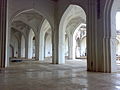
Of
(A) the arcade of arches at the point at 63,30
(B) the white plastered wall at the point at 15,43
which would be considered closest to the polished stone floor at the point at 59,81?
(A) the arcade of arches at the point at 63,30

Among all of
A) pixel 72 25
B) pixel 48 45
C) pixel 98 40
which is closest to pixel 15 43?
pixel 48 45

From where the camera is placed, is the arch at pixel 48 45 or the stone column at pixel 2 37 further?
the arch at pixel 48 45

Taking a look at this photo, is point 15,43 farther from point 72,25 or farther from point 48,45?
point 72,25

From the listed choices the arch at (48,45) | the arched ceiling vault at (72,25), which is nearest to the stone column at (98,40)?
the arched ceiling vault at (72,25)

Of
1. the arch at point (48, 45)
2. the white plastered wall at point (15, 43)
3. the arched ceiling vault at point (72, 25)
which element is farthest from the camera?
the arch at point (48, 45)

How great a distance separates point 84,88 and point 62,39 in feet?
32.6

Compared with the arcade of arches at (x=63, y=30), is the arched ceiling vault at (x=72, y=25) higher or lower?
higher

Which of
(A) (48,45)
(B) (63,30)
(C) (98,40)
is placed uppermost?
(B) (63,30)

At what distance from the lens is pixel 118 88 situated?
3980mm

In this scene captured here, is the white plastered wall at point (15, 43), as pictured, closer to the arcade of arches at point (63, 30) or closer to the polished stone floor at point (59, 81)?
the arcade of arches at point (63, 30)

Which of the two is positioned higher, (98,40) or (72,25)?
(72,25)

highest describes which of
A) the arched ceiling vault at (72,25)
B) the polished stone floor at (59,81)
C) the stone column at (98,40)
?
the arched ceiling vault at (72,25)

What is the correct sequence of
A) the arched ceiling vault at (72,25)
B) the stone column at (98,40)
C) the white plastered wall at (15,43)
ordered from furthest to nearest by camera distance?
the white plastered wall at (15,43)
the arched ceiling vault at (72,25)
the stone column at (98,40)

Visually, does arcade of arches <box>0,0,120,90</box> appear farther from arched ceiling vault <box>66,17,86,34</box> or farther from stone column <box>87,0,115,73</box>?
Answer: arched ceiling vault <box>66,17,86,34</box>
